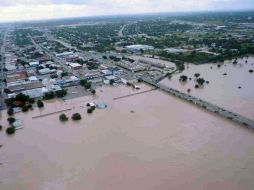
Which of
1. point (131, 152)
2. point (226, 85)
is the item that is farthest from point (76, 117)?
point (226, 85)

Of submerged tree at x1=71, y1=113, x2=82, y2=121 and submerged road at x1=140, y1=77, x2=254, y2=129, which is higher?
submerged road at x1=140, y1=77, x2=254, y2=129

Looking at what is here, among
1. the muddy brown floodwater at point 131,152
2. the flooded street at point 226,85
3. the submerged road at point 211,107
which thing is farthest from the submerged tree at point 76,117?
the flooded street at point 226,85

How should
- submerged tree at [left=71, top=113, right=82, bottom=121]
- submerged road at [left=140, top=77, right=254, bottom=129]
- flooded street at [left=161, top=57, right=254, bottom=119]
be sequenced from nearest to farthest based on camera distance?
submerged road at [left=140, top=77, right=254, bottom=129] → submerged tree at [left=71, top=113, right=82, bottom=121] → flooded street at [left=161, top=57, right=254, bottom=119]

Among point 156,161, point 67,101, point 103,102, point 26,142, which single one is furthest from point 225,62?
point 26,142

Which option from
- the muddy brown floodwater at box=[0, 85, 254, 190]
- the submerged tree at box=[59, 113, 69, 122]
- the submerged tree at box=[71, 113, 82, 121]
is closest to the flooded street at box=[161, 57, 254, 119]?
the muddy brown floodwater at box=[0, 85, 254, 190]

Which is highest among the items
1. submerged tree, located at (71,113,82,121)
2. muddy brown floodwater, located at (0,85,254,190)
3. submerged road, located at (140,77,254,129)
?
submerged road, located at (140,77,254,129)

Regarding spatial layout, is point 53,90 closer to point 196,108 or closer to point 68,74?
point 68,74

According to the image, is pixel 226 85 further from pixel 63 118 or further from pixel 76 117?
pixel 63 118

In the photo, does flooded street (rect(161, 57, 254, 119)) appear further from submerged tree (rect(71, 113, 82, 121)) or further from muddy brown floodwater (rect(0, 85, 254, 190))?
submerged tree (rect(71, 113, 82, 121))
